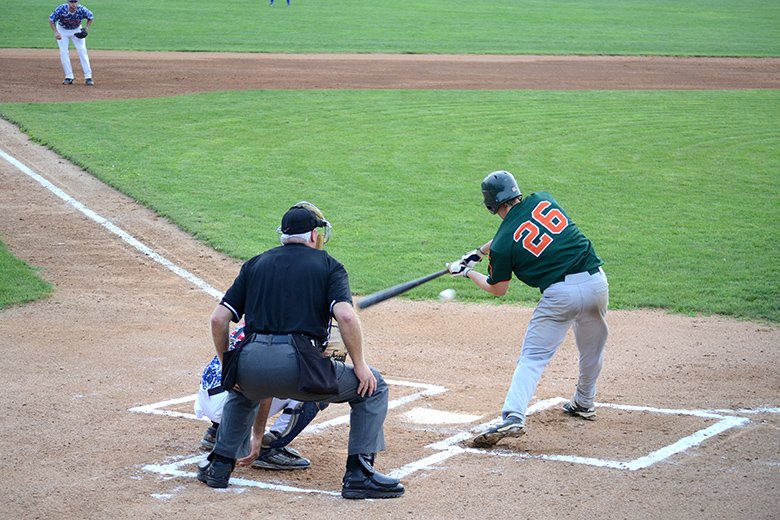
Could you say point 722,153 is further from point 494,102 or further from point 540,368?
point 540,368

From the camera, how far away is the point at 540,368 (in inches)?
271

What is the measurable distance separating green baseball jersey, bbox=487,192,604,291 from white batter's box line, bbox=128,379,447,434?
1.35 metres

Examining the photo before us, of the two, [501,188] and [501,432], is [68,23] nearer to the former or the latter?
[501,188]

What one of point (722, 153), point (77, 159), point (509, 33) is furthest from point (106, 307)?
point (509, 33)

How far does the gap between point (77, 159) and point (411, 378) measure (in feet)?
35.6

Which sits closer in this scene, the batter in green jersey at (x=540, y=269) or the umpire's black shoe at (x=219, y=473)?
the umpire's black shoe at (x=219, y=473)

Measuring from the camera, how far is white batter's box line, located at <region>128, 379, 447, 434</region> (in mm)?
7246

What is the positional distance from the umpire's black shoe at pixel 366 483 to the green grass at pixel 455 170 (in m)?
5.15

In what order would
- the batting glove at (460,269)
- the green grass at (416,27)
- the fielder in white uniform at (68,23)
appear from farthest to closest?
the green grass at (416,27), the fielder in white uniform at (68,23), the batting glove at (460,269)

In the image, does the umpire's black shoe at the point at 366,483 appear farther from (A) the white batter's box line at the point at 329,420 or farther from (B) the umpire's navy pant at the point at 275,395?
(A) the white batter's box line at the point at 329,420

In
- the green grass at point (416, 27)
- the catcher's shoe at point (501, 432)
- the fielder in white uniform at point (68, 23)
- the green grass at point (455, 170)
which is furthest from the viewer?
the green grass at point (416, 27)

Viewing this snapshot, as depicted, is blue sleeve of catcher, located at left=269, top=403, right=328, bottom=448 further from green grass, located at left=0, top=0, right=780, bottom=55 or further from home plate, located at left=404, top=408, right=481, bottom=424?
green grass, located at left=0, top=0, right=780, bottom=55

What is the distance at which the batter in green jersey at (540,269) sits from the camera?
22.3 ft

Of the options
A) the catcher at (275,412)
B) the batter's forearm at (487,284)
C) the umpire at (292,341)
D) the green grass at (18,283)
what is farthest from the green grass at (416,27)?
the umpire at (292,341)
